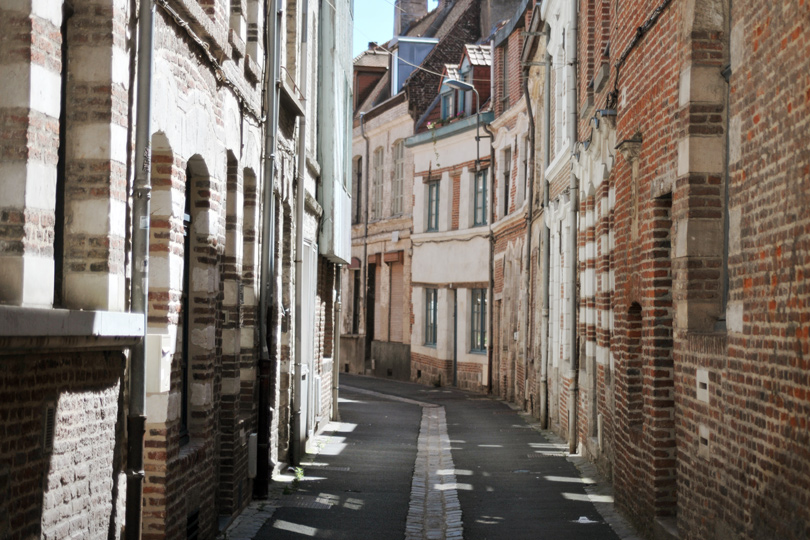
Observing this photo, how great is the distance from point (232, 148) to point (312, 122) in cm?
602

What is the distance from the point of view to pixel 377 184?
34844 mm

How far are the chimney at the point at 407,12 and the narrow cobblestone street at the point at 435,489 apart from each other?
24684 millimetres

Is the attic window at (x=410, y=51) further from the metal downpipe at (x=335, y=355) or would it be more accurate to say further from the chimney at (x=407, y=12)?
the metal downpipe at (x=335, y=355)

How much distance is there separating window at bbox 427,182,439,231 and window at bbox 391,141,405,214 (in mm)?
2035

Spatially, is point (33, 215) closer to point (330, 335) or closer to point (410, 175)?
point (330, 335)

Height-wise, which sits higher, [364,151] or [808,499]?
[364,151]

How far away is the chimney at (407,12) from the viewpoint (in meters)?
40.4

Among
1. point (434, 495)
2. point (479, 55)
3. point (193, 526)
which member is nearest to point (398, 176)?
point (479, 55)

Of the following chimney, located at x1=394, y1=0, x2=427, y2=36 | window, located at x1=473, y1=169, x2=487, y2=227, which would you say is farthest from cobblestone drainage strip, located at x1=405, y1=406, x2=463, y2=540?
chimney, located at x1=394, y1=0, x2=427, y2=36

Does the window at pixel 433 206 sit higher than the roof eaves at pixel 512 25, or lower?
lower

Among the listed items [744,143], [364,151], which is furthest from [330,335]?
[364,151]

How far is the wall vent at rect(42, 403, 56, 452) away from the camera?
16.4 feet

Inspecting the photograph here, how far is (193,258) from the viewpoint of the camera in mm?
8266

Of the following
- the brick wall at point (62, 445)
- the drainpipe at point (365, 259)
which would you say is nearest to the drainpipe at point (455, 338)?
the drainpipe at point (365, 259)
